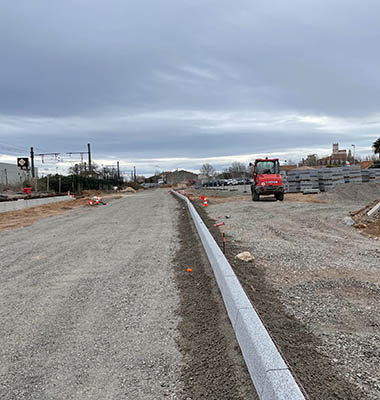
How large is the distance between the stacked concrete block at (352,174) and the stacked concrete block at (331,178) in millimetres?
305

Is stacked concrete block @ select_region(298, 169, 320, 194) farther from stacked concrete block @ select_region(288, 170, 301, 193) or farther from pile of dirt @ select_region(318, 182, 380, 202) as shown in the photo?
pile of dirt @ select_region(318, 182, 380, 202)

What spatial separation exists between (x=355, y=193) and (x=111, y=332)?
2346 centimetres

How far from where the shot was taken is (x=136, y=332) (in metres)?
3.76

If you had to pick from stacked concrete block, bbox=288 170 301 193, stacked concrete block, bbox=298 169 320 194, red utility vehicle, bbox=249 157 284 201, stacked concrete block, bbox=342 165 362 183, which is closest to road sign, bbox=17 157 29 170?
red utility vehicle, bbox=249 157 284 201

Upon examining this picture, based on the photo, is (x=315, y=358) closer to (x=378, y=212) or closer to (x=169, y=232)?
(x=169, y=232)

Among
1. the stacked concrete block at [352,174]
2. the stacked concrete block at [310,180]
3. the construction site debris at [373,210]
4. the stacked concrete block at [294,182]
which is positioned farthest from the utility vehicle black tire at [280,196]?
the construction site debris at [373,210]

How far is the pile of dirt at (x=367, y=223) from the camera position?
9320 millimetres

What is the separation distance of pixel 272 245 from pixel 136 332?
497 centimetres

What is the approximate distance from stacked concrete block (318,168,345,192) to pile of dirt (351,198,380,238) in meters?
16.9

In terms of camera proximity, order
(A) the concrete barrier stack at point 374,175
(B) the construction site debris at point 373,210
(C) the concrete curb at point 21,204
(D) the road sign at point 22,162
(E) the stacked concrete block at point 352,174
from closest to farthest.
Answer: (B) the construction site debris at point 373,210 → (C) the concrete curb at point 21,204 → (E) the stacked concrete block at point 352,174 → (A) the concrete barrier stack at point 374,175 → (D) the road sign at point 22,162

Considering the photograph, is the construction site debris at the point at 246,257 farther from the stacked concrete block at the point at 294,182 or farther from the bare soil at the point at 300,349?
the stacked concrete block at the point at 294,182

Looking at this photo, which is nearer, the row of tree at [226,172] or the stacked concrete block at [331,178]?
the stacked concrete block at [331,178]

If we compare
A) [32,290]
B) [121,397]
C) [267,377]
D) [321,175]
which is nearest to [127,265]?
[32,290]

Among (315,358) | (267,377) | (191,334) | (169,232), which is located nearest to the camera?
(267,377)
